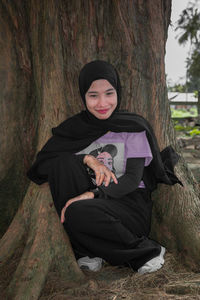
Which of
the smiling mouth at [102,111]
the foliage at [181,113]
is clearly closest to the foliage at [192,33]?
the foliage at [181,113]

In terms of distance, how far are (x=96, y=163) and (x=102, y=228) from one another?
51 cm

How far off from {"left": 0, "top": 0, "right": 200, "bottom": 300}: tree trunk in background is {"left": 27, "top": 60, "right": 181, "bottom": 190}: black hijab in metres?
0.23

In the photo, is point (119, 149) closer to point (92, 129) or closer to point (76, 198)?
point (92, 129)

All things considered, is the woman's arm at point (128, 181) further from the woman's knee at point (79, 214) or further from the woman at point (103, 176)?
the woman's knee at point (79, 214)

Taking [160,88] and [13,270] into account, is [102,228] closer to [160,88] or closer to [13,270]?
[13,270]

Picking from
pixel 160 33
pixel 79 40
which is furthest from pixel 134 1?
pixel 79 40

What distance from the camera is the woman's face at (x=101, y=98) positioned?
2.66m

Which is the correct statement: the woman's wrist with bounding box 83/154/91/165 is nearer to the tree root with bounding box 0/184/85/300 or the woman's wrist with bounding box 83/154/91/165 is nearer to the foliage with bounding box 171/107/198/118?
the tree root with bounding box 0/184/85/300

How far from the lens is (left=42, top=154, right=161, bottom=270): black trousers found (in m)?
2.55

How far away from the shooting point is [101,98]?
2676 millimetres

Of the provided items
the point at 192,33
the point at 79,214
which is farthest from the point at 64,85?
the point at 192,33

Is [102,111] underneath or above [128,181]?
above

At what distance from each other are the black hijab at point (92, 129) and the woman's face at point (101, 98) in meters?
0.04

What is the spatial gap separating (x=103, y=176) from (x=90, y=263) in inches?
31.8
